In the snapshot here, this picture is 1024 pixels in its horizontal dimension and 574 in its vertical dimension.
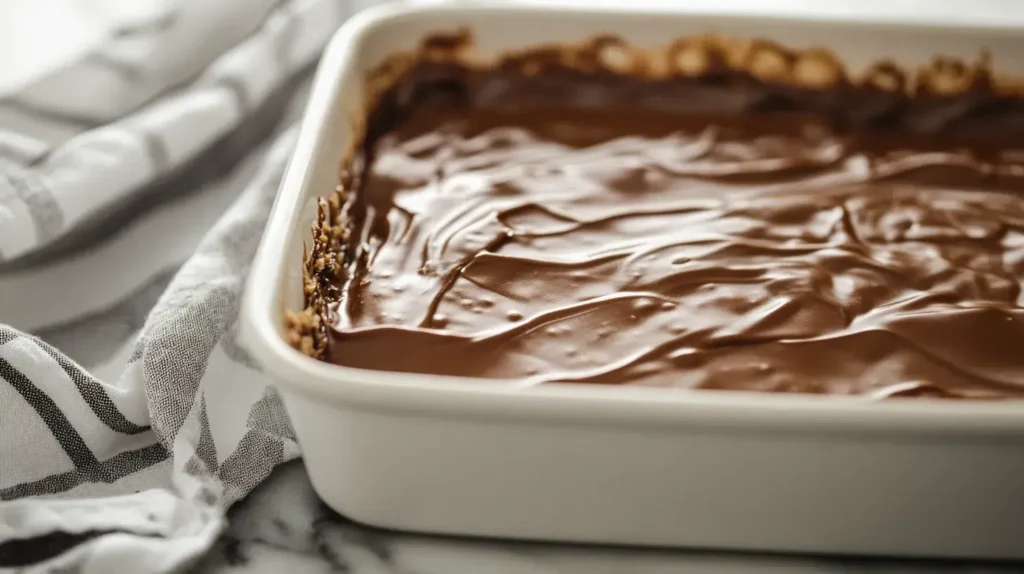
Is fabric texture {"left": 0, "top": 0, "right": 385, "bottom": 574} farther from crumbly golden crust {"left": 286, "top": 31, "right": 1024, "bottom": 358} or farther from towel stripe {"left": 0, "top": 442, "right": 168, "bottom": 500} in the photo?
crumbly golden crust {"left": 286, "top": 31, "right": 1024, "bottom": 358}

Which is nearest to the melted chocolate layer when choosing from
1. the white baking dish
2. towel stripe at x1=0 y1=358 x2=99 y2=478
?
the white baking dish

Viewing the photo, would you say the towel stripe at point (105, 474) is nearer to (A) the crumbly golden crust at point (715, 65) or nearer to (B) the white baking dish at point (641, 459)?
(B) the white baking dish at point (641, 459)

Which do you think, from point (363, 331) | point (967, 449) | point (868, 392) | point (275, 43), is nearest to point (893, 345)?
point (868, 392)

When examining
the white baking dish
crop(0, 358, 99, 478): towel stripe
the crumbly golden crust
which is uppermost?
the crumbly golden crust

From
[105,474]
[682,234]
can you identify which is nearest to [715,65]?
[682,234]

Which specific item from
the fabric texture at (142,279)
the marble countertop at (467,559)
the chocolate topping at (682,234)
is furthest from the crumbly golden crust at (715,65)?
the marble countertop at (467,559)

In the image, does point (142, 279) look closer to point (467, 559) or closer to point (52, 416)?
point (52, 416)

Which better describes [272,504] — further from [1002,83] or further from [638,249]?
[1002,83]
